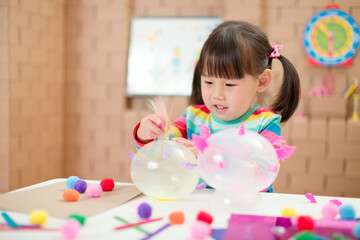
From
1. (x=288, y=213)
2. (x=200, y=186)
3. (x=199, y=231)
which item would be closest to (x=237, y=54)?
(x=200, y=186)

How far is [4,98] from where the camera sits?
248 cm

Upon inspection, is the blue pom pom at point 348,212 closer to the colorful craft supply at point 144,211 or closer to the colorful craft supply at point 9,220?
the colorful craft supply at point 144,211

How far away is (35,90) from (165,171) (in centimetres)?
224

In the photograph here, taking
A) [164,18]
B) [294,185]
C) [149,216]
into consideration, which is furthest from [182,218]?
[164,18]

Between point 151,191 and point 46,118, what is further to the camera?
point 46,118

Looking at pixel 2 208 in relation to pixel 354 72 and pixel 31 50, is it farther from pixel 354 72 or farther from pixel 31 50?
pixel 354 72

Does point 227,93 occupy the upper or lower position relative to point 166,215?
upper

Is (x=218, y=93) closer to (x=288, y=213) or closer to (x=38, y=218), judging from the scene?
(x=288, y=213)

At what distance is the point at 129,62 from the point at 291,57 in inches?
47.4

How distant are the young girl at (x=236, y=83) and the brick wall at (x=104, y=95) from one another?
1107 mm

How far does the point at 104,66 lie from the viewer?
9.79ft

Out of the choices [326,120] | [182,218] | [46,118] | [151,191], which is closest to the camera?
[182,218]

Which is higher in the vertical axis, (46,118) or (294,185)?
(46,118)

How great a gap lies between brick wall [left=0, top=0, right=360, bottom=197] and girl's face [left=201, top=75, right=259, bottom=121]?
4.09 feet
